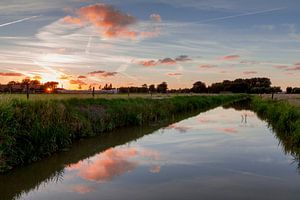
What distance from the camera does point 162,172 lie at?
35.0ft

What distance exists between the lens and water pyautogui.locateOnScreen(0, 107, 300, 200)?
873 centimetres

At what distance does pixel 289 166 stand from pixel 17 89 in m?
34.0

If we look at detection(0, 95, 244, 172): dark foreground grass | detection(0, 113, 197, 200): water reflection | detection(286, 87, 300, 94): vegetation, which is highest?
detection(286, 87, 300, 94): vegetation

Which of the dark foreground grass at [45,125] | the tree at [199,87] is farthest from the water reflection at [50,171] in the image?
the tree at [199,87]

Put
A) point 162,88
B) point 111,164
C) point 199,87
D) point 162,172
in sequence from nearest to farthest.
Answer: point 162,172 < point 111,164 < point 162,88 < point 199,87

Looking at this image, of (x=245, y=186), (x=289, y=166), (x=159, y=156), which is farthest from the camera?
(x=159, y=156)

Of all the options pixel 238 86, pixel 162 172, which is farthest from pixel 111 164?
pixel 238 86

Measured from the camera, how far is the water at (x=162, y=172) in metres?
8.73

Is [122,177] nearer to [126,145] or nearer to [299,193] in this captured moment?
[299,193]

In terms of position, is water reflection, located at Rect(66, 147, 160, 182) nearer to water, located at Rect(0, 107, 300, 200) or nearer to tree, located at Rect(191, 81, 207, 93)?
water, located at Rect(0, 107, 300, 200)

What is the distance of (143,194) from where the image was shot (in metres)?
8.57

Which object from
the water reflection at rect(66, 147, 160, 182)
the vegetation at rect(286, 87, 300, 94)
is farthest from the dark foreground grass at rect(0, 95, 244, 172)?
the vegetation at rect(286, 87, 300, 94)

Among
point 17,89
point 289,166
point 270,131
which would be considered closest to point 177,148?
point 289,166

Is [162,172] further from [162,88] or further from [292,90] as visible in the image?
[292,90]
